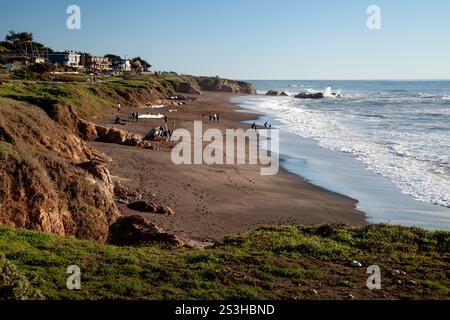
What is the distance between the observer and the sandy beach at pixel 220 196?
16703 mm

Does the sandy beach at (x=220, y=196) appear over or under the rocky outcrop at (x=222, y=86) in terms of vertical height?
under

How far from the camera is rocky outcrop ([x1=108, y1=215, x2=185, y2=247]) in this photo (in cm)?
1274

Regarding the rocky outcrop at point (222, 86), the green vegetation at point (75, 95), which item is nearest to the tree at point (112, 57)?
the rocky outcrop at point (222, 86)

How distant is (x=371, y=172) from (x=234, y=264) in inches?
724

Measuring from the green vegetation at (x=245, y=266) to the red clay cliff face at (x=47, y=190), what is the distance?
5.38 ft

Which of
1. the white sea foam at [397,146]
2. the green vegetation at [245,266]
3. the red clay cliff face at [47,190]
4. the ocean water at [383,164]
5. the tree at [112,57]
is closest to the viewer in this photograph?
the green vegetation at [245,266]

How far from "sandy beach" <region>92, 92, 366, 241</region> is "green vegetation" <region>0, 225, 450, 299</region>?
411 centimetres

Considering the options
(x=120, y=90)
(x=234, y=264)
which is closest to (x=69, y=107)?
(x=234, y=264)

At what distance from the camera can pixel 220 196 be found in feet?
66.8

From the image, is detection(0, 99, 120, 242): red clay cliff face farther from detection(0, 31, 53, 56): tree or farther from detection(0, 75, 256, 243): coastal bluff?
detection(0, 31, 53, 56): tree

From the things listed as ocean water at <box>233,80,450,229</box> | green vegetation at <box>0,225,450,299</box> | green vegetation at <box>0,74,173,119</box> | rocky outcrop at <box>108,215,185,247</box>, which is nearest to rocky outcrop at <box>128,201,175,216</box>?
rocky outcrop at <box>108,215,185,247</box>

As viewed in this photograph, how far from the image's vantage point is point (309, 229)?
13836 millimetres

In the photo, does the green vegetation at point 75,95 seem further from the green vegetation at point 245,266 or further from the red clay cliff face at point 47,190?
the green vegetation at point 245,266

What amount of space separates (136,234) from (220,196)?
24.7 feet
